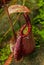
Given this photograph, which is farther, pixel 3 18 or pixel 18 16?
pixel 3 18

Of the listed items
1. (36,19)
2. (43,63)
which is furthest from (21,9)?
(36,19)

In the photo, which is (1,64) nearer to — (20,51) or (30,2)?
(20,51)

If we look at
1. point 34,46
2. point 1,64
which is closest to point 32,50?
point 34,46

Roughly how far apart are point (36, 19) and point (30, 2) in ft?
1.43

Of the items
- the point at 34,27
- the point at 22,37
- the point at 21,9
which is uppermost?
the point at 21,9

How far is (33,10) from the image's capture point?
8.82ft

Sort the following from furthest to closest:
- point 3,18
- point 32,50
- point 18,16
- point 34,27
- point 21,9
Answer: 1. point 3,18
2. point 18,16
3. point 34,27
4. point 32,50
5. point 21,9

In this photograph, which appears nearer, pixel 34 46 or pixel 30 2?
pixel 34 46

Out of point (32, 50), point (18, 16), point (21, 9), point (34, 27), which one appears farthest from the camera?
point (18, 16)

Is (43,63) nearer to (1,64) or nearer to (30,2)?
(1,64)

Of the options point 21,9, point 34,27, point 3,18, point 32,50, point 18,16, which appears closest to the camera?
point 21,9

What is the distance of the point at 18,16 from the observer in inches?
101

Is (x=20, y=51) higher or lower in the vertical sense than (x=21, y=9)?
lower

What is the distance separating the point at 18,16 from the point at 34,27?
30cm
